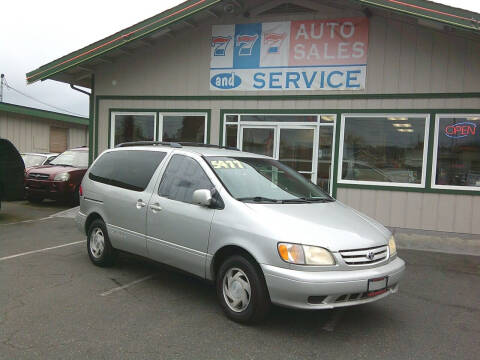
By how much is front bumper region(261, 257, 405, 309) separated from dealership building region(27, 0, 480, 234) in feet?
19.7

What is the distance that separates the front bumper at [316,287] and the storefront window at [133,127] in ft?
27.0

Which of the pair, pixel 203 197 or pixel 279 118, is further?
pixel 279 118

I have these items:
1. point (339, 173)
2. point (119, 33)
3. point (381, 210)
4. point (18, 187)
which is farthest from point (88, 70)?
point (381, 210)

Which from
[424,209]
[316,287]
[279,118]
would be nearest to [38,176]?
[279,118]

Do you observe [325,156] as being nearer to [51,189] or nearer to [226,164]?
[226,164]

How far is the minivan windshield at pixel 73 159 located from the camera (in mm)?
13281

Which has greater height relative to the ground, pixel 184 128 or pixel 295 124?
pixel 295 124

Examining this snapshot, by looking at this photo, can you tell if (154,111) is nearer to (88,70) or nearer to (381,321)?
(88,70)

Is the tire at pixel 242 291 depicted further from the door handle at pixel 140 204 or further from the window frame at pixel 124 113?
the window frame at pixel 124 113

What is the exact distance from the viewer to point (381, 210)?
30.8 feet

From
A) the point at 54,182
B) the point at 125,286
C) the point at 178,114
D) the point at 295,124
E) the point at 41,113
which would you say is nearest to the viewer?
the point at 125,286

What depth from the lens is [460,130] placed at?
893 centimetres

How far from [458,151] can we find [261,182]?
6024mm

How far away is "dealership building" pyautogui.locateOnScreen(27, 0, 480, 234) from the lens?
29.2 feet
